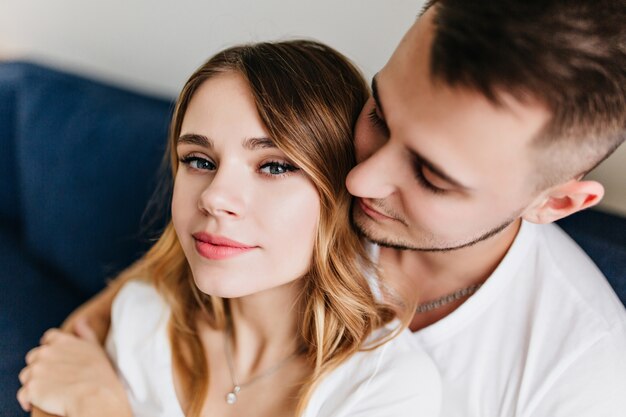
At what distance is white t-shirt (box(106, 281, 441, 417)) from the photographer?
119 cm

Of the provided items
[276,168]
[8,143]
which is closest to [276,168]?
[276,168]

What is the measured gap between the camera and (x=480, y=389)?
1252 millimetres

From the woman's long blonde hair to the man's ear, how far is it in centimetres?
37

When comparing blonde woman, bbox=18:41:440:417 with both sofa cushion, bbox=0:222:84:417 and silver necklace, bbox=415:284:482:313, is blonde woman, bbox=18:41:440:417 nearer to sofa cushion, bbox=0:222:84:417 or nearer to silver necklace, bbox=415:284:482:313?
silver necklace, bbox=415:284:482:313

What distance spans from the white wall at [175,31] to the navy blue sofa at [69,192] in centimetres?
25

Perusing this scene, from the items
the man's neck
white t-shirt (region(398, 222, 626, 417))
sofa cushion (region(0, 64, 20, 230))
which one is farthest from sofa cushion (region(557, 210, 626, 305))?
sofa cushion (region(0, 64, 20, 230))

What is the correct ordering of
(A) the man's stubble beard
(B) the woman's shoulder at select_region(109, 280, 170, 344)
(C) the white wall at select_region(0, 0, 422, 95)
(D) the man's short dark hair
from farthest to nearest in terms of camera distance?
(C) the white wall at select_region(0, 0, 422, 95)
(B) the woman's shoulder at select_region(109, 280, 170, 344)
(A) the man's stubble beard
(D) the man's short dark hair

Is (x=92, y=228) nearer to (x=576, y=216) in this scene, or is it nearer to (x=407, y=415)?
(x=407, y=415)

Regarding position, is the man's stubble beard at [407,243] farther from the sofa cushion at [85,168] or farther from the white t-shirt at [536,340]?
the sofa cushion at [85,168]

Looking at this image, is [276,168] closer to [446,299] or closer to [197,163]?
[197,163]

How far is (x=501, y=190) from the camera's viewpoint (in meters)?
1.07

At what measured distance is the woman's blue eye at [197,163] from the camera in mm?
1224

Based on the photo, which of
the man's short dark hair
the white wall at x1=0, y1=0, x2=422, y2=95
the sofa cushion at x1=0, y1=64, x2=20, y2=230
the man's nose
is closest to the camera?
the man's short dark hair

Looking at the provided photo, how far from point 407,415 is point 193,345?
538 mm
